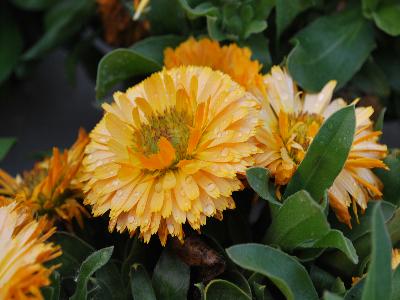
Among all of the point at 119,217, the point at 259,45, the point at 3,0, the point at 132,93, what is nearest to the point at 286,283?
the point at 119,217

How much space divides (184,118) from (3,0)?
0.83 meters

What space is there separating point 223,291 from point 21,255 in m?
0.20

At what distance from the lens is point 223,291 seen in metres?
0.62

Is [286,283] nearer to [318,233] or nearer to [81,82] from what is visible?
[318,233]

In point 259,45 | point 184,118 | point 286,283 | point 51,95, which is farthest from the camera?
point 51,95

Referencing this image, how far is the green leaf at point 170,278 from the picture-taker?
0.66m

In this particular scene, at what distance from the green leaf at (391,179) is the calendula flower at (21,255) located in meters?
0.40

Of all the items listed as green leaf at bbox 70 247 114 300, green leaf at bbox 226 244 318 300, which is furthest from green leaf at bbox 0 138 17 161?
green leaf at bbox 226 244 318 300

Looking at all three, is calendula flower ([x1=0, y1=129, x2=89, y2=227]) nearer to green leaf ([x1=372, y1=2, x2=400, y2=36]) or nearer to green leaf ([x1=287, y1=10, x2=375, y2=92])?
green leaf ([x1=287, y1=10, x2=375, y2=92])

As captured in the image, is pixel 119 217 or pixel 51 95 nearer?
pixel 119 217

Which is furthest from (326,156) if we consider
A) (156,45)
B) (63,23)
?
(63,23)

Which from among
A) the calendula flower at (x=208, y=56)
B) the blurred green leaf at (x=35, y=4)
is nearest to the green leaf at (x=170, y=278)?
the calendula flower at (x=208, y=56)

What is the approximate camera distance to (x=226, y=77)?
26.8 inches

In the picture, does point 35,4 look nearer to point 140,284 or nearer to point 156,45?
point 156,45
